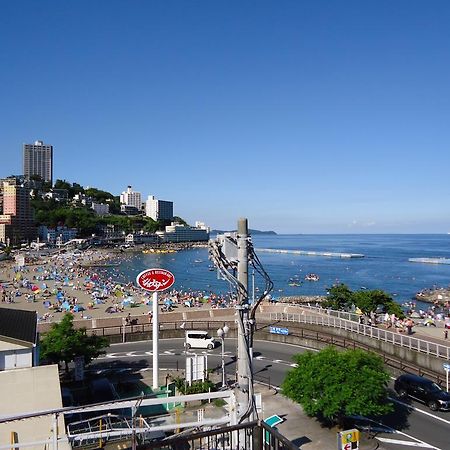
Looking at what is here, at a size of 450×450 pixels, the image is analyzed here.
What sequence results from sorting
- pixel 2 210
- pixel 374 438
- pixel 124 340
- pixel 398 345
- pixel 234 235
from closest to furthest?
pixel 234 235 < pixel 374 438 < pixel 398 345 < pixel 124 340 < pixel 2 210

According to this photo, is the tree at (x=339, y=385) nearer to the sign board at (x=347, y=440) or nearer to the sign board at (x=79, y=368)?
the sign board at (x=347, y=440)

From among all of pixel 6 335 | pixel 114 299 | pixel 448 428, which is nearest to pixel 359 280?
pixel 114 299

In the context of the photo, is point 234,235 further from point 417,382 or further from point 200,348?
point 200,348

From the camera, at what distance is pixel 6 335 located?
1203 centimetres

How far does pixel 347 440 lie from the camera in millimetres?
11203

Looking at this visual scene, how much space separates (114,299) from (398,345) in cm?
3739

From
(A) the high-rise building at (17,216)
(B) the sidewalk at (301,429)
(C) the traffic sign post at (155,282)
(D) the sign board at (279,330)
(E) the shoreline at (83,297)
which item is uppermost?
(A) the high-rise building at (17,216)

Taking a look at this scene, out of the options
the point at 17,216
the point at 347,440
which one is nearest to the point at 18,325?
the point at 347,440

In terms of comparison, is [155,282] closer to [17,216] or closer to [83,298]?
[83,298]

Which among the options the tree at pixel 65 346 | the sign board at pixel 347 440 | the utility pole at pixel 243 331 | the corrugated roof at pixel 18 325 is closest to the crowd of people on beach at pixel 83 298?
the tree at pixel 65 346

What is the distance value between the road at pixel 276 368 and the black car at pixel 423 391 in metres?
0.26

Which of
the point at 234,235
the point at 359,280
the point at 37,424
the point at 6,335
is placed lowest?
the point at 359,280

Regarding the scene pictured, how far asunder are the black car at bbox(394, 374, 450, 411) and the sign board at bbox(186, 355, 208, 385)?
Answer: 25.6 ft

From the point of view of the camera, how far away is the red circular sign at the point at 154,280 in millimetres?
19109
